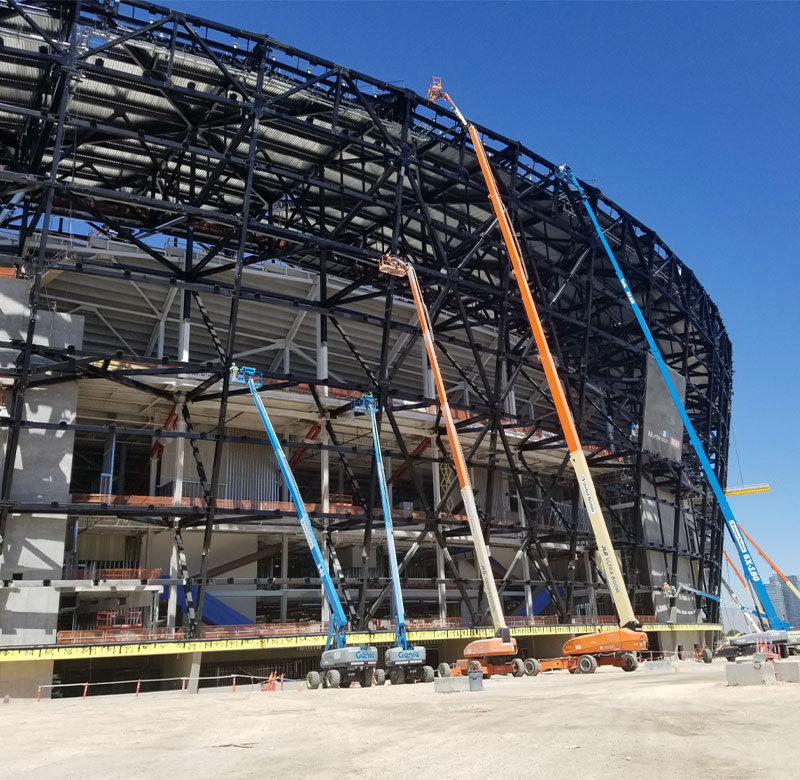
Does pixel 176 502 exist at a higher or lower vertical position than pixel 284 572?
higher

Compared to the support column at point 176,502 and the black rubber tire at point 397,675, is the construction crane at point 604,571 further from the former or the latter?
the support column at point 176,502

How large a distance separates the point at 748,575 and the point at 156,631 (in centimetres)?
2618

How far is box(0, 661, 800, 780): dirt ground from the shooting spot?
35.9 feet

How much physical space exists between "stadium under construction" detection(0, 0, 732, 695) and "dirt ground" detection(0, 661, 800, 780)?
47.0 ft

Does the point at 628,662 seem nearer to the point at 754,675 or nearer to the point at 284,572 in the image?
the point at 754,675

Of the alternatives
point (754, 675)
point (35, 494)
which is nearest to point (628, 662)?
point (754, 675)

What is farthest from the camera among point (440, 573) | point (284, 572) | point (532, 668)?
point (440, 573)

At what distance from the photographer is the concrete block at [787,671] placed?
881 inches

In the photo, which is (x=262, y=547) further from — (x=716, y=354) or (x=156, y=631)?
(x=716, y=354)

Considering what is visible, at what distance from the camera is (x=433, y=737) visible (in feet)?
46.1

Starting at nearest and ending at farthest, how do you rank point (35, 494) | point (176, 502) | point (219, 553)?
point (35, 494) < point (176, 502) < point (219, 553)

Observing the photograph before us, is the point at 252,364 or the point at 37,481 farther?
the point at 252,364

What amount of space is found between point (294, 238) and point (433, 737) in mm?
30557

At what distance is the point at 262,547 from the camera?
46000mm
